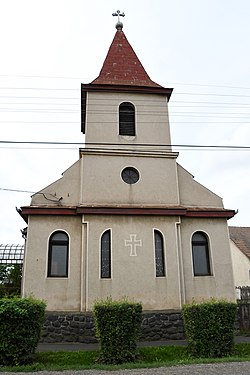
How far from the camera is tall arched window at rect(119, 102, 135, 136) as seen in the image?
14.7 m

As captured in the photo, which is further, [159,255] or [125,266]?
[159,255]

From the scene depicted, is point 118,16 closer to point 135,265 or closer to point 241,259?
point 135,265

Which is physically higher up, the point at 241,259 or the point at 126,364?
the point at 241,259

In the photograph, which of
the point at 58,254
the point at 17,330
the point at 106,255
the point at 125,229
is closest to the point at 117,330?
the point at 17,330

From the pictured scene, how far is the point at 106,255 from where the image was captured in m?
12.2

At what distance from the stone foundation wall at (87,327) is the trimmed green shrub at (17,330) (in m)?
3.41

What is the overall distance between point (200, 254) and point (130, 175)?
404cm

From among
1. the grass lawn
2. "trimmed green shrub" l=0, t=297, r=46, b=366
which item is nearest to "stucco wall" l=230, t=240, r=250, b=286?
the grass lawn

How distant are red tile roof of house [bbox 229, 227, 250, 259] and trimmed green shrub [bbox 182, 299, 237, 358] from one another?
746 inches

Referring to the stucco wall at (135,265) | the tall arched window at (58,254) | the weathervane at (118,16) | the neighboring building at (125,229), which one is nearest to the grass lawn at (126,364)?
the stucco wall at (135,265)

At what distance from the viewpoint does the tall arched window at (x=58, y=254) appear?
12078mm

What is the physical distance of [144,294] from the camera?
465 inches

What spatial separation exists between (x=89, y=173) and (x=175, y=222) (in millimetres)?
3753

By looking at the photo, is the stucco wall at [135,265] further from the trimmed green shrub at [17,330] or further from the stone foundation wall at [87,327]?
the trimmed green shrub at [17,330]
